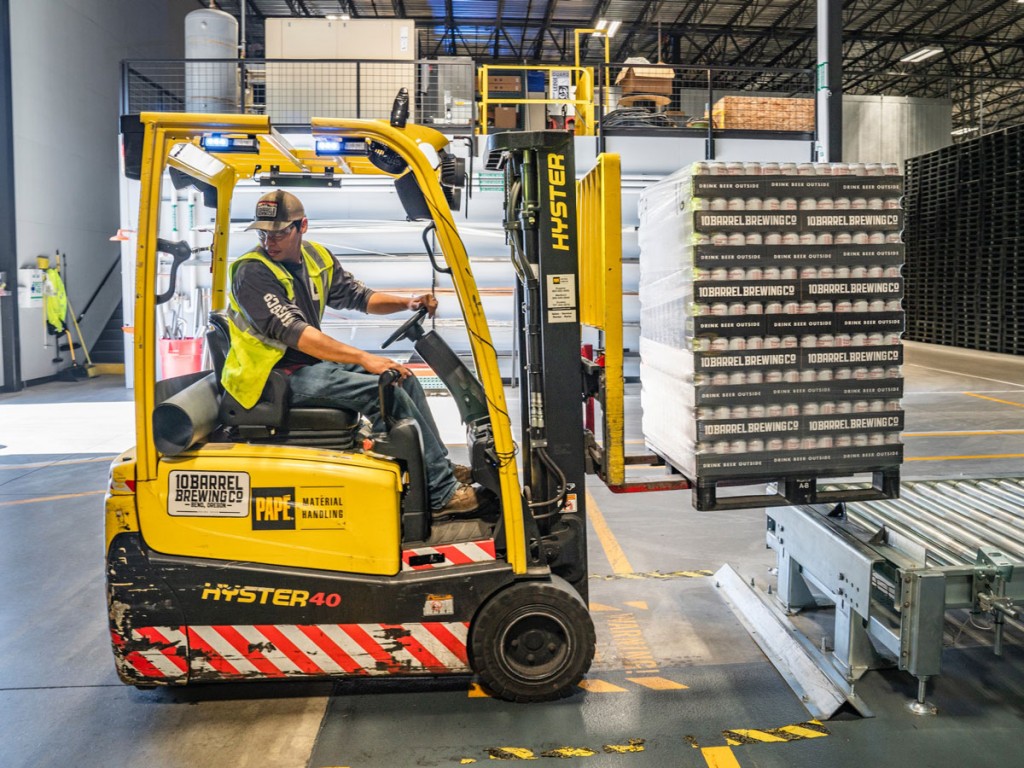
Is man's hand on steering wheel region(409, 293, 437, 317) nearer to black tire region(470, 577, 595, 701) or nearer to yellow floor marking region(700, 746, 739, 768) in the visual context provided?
black tire region(470, 577, 595, 701)

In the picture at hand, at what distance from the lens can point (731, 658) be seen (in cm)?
391

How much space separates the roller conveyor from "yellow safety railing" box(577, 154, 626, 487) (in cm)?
104

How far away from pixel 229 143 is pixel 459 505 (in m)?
1.75

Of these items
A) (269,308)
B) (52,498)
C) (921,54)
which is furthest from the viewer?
(921,54)

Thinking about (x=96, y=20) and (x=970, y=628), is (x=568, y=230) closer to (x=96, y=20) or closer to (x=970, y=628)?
(x=970, y=628)

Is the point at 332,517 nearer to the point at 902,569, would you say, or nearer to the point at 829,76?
the point at 902,569

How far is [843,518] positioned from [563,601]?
163 centimetres

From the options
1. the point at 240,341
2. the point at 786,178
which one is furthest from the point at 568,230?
the point at 240,341

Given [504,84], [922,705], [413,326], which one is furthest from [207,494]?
[504,84]

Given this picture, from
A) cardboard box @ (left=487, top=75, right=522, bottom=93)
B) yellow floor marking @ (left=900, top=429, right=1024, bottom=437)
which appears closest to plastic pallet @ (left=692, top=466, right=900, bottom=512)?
yellow floor marking @ (left=900, top=429, right=1024, bottom=437)

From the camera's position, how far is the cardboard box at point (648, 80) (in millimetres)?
14004

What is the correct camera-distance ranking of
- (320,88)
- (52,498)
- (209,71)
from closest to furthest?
(52,498) < (209,71) < (320,88)

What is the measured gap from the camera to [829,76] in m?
11.5

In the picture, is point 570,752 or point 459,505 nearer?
point 570,752
